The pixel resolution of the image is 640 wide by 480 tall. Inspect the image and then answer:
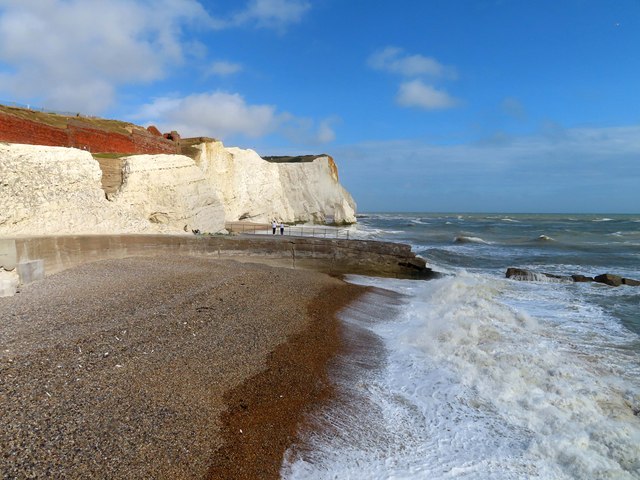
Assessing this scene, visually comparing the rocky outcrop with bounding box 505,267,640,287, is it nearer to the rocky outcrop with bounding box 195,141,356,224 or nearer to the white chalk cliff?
the white chalk cliff

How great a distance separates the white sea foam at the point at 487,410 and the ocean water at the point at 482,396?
0.06 feet

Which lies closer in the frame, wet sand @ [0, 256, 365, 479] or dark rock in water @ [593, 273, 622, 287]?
wet sand @ [0, 256, 365, 479]

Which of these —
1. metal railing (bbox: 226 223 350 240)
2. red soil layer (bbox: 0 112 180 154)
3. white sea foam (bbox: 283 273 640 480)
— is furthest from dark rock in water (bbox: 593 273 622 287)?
red soil layer (bbox: 0 112 180 154)

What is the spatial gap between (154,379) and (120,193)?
15.5 m

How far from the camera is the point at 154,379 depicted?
16.5 ft

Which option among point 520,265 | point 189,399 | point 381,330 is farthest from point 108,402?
point 520,265

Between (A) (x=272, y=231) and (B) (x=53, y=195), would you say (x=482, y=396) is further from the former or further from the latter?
(A) (x=272, y=231)

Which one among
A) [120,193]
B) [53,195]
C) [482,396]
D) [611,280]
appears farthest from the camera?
[120,193]

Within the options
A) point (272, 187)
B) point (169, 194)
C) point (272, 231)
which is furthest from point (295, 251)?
point (272, 187)

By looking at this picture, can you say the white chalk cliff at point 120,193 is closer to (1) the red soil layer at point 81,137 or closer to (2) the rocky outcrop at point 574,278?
(1) the red soil layer at point 81,137

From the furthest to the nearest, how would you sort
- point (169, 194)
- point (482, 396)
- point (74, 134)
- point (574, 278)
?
point (169, 194)
point (74, 134)
point (574, 278)
point (482, 396)

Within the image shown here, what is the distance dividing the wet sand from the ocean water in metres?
0.59

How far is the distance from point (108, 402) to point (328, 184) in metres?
46.2

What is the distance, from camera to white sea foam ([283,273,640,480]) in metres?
4.36
